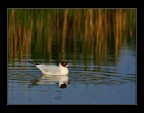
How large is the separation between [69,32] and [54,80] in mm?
5086

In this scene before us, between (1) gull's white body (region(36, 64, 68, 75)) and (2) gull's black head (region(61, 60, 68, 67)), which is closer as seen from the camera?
(1) gull's white body (region(36, 64, 68, 75))

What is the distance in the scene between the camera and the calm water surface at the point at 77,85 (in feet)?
33.0

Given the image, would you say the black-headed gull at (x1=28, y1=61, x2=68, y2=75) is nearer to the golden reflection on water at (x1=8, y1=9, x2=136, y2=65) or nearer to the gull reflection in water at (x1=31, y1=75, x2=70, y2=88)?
the gull reflection in water at (x1=31, y1=75, x2=70, y2=88)

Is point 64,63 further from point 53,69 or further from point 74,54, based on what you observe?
point 74,54

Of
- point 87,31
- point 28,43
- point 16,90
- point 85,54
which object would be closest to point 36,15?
point 87,31

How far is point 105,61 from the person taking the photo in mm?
12445

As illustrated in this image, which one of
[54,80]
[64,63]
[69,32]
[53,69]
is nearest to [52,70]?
[53,69]

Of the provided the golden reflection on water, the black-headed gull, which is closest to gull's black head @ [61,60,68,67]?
the black-headed gull

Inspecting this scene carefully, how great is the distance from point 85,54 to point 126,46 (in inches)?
48.2

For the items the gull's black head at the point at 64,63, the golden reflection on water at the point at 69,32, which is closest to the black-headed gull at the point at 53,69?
the gull's black head at the point at 64,63

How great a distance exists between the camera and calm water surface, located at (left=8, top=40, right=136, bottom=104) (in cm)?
1005

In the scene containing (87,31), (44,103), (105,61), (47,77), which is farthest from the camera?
(87,31)

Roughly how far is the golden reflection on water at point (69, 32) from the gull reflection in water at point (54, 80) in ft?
3.11

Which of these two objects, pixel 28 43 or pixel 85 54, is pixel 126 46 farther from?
pixel 28 43
